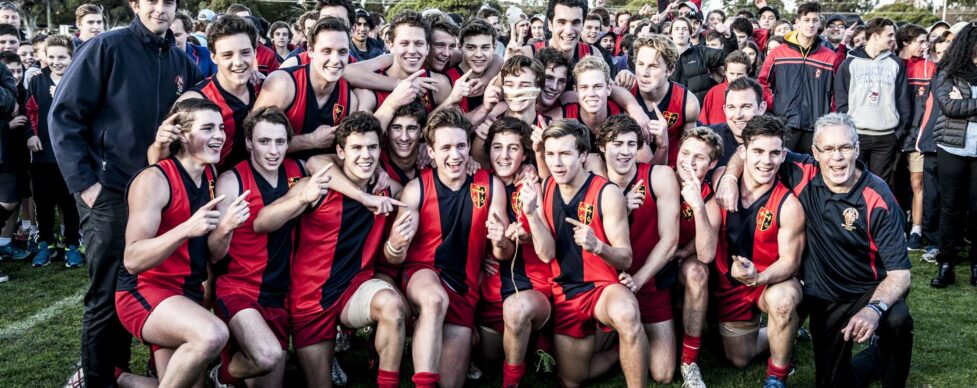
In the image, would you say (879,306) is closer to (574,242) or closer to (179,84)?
(574,242)

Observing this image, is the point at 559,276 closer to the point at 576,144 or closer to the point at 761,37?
the point at 576,144

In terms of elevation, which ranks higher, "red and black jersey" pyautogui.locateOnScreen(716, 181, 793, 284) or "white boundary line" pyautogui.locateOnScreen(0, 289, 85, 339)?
"red and black jersey" pyautogui.locateOnScreen(716, 181, 793, 284)

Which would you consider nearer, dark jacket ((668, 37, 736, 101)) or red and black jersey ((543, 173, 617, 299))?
red and black jersey ((543, 173, 617, 299))

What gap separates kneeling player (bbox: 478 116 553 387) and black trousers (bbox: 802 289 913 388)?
1746 millimetres

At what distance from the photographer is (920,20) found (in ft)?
117

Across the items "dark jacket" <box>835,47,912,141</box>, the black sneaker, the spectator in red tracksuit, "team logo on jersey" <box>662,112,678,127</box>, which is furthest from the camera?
the spectator in red tracksuit

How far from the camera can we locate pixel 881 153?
28.5ft

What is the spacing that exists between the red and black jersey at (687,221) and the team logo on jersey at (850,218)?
934 millimetres

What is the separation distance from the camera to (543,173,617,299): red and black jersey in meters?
4.88

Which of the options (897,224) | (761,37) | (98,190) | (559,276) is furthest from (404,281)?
(761,37)

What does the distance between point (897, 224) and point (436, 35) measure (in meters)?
3.45

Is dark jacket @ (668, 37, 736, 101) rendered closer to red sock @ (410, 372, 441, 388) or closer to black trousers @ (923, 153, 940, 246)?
black trousers @ (923, 153, 940, 246)

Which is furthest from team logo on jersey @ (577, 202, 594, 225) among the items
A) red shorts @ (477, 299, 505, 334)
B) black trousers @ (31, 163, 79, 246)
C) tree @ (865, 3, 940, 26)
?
tree @ (865, 3, 940, 26)

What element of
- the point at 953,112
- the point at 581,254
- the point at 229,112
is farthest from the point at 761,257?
the point at 229,112
